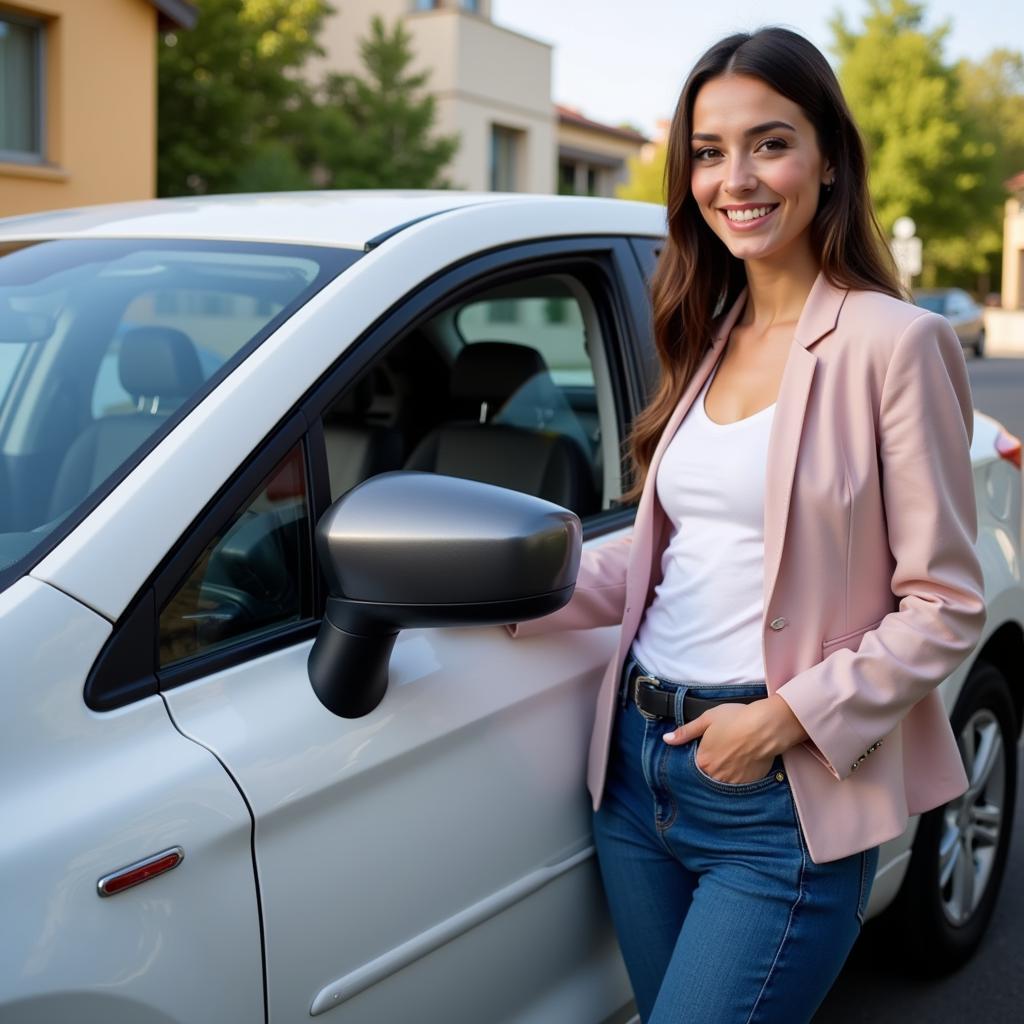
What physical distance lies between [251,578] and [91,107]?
11.8 meters

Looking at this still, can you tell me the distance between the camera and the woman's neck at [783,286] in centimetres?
192

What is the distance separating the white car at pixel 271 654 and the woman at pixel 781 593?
5.3 inches

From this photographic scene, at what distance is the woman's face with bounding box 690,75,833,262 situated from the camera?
1.84 m

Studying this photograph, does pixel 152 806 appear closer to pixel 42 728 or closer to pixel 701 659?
pixel 42 728

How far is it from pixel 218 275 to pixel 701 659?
2.99ft

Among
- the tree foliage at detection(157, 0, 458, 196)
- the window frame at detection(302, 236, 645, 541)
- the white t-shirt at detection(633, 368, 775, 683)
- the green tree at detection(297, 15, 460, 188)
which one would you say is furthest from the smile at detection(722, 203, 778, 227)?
the green tree at detection(297, 15, 460, 188)

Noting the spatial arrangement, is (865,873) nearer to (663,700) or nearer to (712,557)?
(663,700)

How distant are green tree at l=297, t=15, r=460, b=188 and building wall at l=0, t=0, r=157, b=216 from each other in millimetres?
7620

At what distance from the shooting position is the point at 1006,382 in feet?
74.2

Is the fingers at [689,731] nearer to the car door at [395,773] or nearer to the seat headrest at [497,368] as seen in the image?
the car door at [395,773]

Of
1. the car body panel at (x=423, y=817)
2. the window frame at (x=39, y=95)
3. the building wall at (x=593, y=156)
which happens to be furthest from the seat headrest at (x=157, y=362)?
the building wall at (x=593, y=156)

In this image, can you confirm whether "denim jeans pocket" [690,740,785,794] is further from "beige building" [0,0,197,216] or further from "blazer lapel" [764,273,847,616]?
"beige building" [0,0,197,216]

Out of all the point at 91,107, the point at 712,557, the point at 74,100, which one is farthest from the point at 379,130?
the point at 712,557

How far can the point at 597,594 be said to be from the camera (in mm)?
2006
